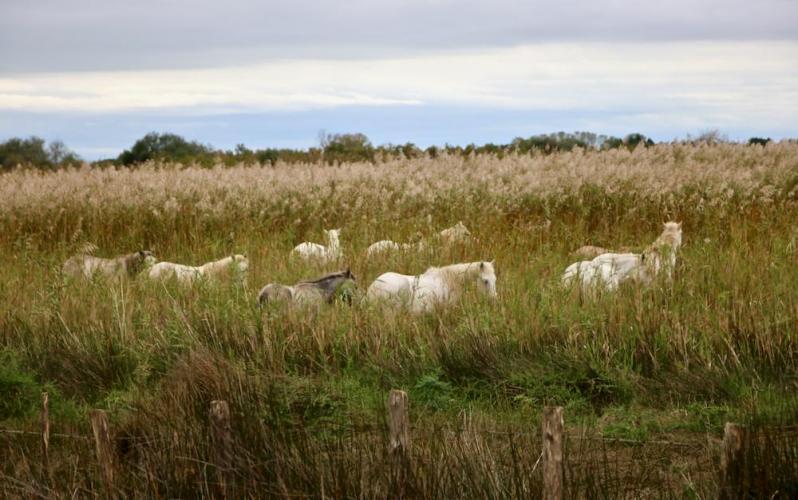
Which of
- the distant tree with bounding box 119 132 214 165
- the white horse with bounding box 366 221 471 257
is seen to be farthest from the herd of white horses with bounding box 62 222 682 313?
the distant tree with bounding box 119 132 214 165

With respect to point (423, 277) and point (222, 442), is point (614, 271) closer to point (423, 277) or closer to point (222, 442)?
point (423, 277)

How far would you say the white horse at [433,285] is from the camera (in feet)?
30.3

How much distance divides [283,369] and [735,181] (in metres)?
11.0

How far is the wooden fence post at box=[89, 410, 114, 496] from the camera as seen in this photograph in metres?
5.14

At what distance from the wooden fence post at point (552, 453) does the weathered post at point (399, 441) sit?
2.32ft

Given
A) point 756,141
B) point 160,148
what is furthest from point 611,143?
point 160,148

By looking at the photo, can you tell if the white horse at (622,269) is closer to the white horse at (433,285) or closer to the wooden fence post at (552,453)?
the white horse at (433,285)

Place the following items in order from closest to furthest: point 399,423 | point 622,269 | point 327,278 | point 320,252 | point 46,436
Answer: point 399,423
point 46,436
point 327,278
point 622,269
point 320,252

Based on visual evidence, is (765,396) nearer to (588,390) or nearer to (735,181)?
(588,390)

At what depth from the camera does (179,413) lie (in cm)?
618

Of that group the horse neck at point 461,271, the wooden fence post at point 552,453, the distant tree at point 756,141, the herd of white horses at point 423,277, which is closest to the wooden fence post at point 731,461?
the wooden fence post at point 552,453

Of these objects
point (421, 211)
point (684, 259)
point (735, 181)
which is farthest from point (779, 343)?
point (735, 181)

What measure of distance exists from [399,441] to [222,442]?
37.5 inches

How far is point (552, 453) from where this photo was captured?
4484 millimetres
